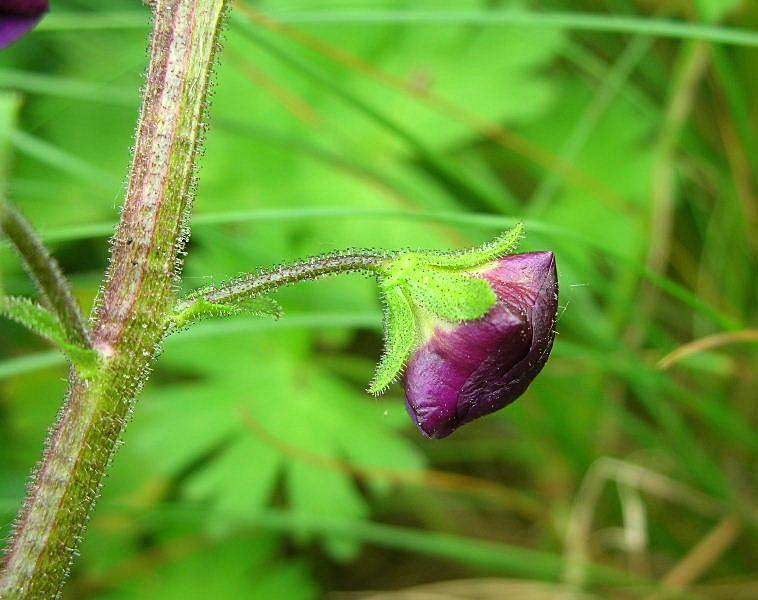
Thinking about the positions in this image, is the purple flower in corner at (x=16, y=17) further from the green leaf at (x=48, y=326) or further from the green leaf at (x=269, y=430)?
the green leaf at (x=269, y=430)

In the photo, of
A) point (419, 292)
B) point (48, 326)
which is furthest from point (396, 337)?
point (48, 326)

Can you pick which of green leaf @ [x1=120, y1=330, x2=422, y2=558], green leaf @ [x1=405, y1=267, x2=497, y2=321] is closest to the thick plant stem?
green leaf @ [x1=405, y1=267, x2=497, y2=321]

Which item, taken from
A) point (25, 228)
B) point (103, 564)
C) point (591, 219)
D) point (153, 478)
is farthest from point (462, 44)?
point (25, 228)

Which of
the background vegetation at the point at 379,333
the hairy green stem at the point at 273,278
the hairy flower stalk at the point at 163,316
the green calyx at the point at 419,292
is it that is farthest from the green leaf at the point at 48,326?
the background vegetation at the point at 379,333

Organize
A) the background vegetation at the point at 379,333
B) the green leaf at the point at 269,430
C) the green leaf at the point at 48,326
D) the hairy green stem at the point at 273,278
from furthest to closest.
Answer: the green leaf at the point at 269,430
the background vegetation at the point at 379,333
the hairy green stem at the point at 273,278
the green leaf at the point at 48,326

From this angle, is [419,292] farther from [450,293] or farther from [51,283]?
[51,283]

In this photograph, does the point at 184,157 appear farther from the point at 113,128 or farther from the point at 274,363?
the point at 113,128
